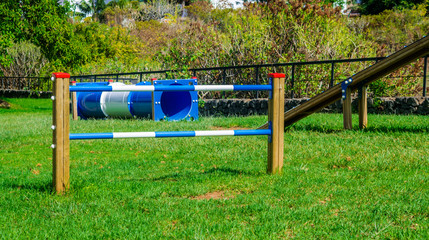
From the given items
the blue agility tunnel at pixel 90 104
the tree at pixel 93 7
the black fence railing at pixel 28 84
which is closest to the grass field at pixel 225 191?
the blue agility tunnel at pixel 90 104

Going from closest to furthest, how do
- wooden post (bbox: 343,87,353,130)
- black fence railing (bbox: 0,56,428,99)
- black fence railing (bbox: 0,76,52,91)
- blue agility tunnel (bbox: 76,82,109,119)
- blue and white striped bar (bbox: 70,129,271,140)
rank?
blue and white striped bar (bbox: 70,129,271,140)
wooden post (bbox: 343,87,353,130)
black fence railing (bbox: 0,56,428,99)
blue agility tunnel (bbox: 76,82,109,119)
black fence railing (bbox: 0,76,52,91)

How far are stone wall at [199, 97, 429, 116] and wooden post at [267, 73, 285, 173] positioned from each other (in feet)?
24.2

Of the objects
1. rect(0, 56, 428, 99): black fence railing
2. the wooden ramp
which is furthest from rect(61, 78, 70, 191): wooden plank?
rect(0, 56, 428, 99): black fence railing

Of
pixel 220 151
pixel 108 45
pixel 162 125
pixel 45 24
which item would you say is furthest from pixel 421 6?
pixel 220 151

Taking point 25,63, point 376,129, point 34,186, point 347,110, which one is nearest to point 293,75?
point 347,110

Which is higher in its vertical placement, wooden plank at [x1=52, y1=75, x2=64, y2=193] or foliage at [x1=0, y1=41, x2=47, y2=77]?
foliage at [x1=0, y1=41, x2=47, y2=77]

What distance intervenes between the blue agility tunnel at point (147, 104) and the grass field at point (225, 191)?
485cm

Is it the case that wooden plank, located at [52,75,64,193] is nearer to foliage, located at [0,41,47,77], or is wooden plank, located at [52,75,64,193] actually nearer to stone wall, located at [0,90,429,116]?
stone wall, located at [0,90,429,116]

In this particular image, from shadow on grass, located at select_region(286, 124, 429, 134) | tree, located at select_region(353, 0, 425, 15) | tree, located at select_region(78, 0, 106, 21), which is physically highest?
tree, located at select_region(78, 0, 106, 21)

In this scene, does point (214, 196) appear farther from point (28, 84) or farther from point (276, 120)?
point (28, 84)

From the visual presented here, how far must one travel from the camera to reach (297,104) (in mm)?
12969

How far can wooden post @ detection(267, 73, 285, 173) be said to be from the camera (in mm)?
4848

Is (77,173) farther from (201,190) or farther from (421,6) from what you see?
(421,6)

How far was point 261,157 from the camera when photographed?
20.0 feet
